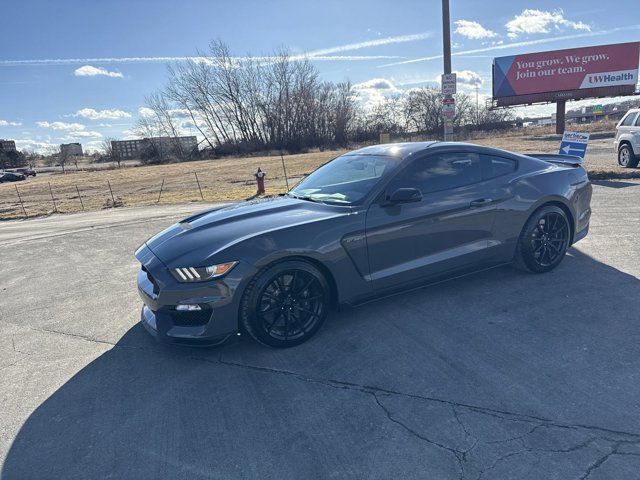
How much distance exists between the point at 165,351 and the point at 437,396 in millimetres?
2290

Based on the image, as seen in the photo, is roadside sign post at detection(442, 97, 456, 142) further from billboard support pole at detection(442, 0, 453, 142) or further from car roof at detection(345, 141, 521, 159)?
car roof at detection(345, 141, 521, 159)

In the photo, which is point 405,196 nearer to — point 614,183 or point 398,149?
point 398,149

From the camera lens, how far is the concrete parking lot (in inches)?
95.2

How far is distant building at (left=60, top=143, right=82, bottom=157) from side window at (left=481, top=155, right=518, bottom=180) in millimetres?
100495

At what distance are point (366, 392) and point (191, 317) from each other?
142cm

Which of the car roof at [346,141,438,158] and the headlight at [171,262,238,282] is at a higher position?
the car roof at [346,141,438,158]

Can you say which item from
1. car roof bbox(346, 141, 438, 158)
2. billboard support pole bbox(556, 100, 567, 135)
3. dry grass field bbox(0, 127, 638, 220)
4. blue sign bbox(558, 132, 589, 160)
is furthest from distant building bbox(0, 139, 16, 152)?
car roof bbox(346, 141, 438, 158)

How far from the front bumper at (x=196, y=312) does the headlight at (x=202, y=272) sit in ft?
0.12

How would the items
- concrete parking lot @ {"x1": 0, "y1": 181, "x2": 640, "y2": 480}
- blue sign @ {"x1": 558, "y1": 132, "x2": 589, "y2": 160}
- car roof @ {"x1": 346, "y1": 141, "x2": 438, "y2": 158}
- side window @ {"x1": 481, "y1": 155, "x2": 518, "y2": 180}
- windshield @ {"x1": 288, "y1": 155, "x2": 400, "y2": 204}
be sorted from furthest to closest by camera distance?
blue sign @ {"x1": 558, "y1": 132, "x2": 589, "y2": 160}, side window @ {"x1": 481, "y1": 155, "x2": 518, "y2": 180}, car roof @ {"x1": 346, "y1": 141, "x2": 438, "y2": 158}, windshield @ {"x1": 288, "y1": 155, "x2": 400, "y2": 204}, concrete parking lot @ {"x1": 0, "y1": 181, "x2": 640, "y2": 480}

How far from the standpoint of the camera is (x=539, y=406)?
2.71 m

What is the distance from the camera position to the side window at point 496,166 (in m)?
4.62

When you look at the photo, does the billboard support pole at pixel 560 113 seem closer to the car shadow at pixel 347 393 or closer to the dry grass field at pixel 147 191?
the dry grass field at pixel 147 191

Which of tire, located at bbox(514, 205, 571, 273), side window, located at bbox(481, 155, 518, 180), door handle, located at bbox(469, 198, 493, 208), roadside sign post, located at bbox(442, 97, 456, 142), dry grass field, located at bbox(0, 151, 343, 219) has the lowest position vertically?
dry grass field, located at bbox(0, 151, 343, 219)

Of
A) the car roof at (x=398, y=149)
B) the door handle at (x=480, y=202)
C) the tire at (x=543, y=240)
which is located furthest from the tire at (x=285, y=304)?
the tire at (x=543, y=240)
